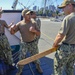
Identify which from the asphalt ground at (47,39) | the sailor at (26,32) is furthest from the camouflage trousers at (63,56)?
the asphalt ground at (47,39)

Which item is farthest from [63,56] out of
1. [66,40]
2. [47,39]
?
[47,39]

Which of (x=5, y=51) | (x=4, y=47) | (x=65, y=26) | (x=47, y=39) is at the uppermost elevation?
(x=65, y=26)

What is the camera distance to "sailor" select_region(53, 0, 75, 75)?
3732mm

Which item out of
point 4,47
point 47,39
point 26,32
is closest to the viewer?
point 26,32

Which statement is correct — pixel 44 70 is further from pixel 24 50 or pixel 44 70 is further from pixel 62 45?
pixel 62 45

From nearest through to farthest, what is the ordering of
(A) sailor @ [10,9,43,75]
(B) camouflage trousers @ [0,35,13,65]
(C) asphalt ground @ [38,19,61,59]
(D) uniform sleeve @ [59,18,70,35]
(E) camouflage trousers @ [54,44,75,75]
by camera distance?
(D) uniform sleeve @ [59,18,70,35] → (E) camouflage trousers @ [54,44,75,75] → (A) sailor @ [10,9,43,75] → (B) camouflage trousers @ [0,35,13,65] → (C) asphalt ground @ [38,19,61,59]

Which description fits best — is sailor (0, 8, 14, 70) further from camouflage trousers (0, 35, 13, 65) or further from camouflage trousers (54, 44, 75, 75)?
camouflage trousers (54, 44, 75, 75)

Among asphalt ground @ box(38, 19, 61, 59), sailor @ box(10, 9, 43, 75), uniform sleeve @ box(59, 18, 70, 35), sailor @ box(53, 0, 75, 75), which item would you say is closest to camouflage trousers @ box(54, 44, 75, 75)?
sailor @ box(53, 0, 75, 75)

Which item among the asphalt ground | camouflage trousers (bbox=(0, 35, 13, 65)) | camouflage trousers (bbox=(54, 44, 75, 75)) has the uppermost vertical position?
camouflage trousers (bbox=(54, 44, 75, 75))

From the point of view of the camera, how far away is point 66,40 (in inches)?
157

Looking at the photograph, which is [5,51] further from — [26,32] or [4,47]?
[26,32]

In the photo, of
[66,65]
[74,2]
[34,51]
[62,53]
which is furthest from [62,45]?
[34,51]

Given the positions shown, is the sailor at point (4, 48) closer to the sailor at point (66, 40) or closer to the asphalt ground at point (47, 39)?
the sailor at point (66, 40)

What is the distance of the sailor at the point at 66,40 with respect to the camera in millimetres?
3732
